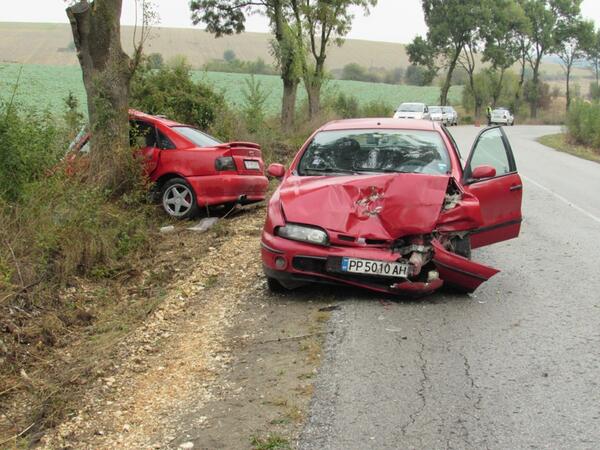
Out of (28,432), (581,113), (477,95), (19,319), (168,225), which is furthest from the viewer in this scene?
(477,95)

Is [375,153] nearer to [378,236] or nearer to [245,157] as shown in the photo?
[378,236]

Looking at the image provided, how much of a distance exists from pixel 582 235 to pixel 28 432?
305 inches

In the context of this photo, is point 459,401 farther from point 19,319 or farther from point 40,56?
point 40,56

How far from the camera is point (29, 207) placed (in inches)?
297

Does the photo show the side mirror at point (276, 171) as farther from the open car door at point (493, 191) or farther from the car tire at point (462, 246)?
the car tire at point (462, 246)

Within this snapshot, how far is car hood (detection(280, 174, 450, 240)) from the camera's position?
599cm

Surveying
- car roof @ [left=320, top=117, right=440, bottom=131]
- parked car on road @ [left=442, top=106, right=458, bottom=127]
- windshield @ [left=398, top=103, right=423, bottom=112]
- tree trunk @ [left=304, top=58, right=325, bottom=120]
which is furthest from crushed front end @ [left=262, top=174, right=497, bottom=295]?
parked car on road @ [left=442, top=106, right=458, bottom=127]

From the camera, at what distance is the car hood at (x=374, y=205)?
236 inches

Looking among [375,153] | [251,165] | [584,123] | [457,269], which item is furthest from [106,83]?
[584,123]

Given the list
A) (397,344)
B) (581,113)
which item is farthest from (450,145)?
(581,113)

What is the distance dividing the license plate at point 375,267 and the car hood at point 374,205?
23 cm

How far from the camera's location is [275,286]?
6574 mm

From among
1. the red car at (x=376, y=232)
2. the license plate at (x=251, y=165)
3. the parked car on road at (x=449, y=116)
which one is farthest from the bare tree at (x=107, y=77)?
the parked car on road at (x=449, y=116)

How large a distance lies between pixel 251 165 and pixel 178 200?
1346mm
